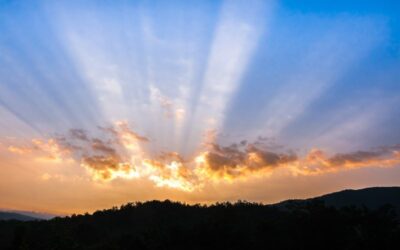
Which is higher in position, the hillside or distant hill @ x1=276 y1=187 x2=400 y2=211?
distant hill @ x1=276 y1=187 x2=400 y2=211

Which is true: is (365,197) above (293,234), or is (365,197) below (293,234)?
above

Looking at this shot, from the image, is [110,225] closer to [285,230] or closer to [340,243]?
[285,230]

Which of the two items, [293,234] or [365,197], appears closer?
[293,234]

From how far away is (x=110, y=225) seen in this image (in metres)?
136

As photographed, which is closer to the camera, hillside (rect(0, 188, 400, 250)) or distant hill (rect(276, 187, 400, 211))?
hillside (rect(0, 188, 400, 250))

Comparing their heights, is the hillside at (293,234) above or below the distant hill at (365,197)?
below

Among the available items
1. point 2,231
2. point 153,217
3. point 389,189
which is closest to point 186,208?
point 153,217

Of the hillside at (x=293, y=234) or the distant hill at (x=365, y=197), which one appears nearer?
the hillside at (x=293, y=234)

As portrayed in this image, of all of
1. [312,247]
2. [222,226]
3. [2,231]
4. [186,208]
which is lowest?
[312,247]

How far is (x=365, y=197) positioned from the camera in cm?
16400

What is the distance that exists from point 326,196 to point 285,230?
124941 mm

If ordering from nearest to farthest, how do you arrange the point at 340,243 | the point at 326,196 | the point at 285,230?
the point at 340,243 → the point at 285,230 → the point at 326,196

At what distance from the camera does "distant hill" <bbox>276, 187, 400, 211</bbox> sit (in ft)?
508

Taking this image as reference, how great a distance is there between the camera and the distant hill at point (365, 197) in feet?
508
